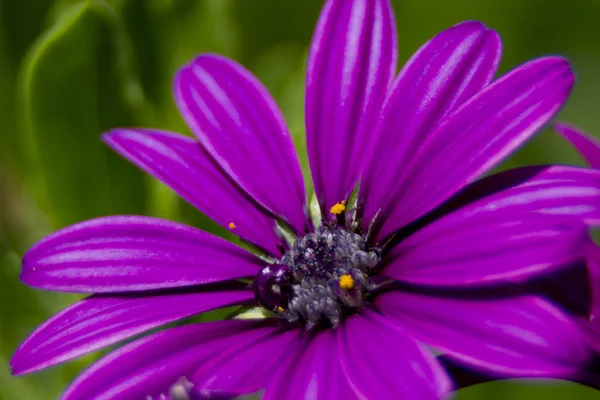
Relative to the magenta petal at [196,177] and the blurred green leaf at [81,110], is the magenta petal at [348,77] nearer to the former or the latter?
the magenta petal at [196,177]

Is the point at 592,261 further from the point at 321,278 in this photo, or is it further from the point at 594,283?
the point at 321,278

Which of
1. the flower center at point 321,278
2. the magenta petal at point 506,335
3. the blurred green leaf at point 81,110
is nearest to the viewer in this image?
the magenta petal at point 506,335

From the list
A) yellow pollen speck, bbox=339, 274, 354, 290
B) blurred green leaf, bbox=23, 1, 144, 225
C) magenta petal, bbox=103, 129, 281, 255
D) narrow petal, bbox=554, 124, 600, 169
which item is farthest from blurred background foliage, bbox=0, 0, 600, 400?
narrow petal, bbox=554, 124, 600, 169

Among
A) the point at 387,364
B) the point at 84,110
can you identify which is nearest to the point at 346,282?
the point at 387,364

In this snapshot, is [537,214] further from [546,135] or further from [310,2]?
[310,2]

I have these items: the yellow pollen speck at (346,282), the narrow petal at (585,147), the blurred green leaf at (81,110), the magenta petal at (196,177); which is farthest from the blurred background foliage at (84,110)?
the narrow petal at (585,147)

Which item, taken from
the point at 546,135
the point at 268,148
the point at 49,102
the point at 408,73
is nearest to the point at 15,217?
the point at 49,102

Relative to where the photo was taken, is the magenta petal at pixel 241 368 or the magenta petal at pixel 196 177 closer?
the magenta petal at pixel 241 368
